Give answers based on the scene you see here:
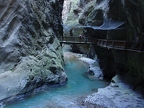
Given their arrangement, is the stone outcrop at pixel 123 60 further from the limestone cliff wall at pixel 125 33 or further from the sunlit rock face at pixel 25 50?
the sunlit rock face at pixel 25 50

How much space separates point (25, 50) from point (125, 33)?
36.0ft

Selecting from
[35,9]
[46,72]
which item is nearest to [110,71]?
[46,72]

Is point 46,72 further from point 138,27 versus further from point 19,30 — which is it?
point 138,27

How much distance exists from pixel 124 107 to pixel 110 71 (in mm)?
11420

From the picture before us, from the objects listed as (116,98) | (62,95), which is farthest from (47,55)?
(116,98)

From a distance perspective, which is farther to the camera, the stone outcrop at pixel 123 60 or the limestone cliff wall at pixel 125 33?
the limestone cliff wall at pixel 125 33

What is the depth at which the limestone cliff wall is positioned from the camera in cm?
1438

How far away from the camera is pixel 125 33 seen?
19625 millimetres

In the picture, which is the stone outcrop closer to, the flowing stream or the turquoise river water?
the flowing stream

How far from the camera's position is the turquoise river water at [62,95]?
14.1 m

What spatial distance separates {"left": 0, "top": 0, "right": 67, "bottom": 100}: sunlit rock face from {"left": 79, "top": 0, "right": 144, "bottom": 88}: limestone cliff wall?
6924 mm

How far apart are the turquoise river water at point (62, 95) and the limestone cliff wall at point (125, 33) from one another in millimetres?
3547

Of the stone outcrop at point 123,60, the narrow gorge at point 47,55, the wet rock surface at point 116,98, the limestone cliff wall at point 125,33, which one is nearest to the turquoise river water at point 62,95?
the narrow gorge at point 47,55

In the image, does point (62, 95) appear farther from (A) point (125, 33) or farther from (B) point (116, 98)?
(A) point (125, 33)
